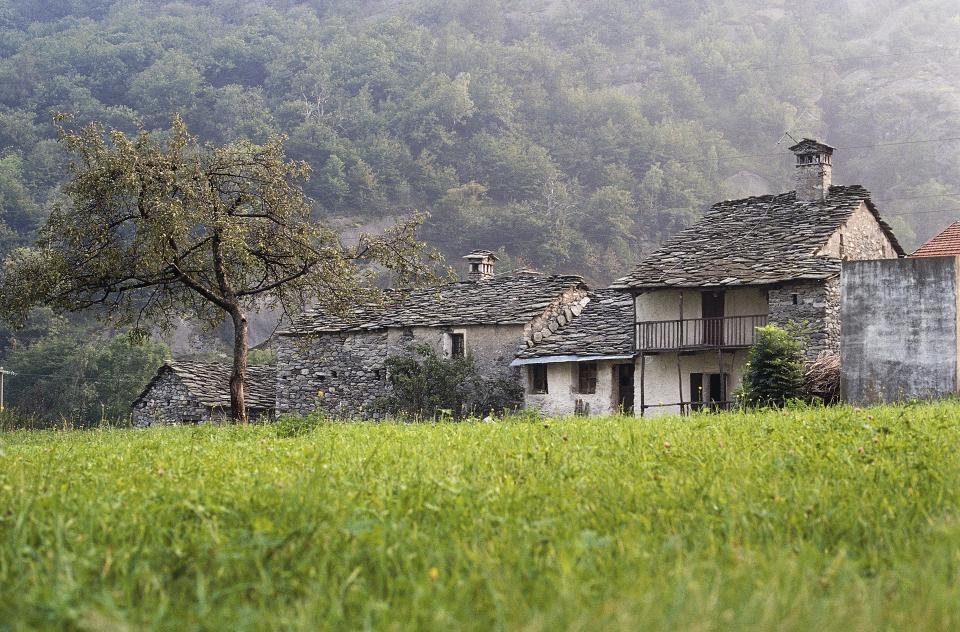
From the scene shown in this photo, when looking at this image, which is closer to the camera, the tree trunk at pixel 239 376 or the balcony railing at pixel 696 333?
the tree trunk at pixel 239 376

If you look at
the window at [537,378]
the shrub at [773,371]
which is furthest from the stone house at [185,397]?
the shrub at [773,371]

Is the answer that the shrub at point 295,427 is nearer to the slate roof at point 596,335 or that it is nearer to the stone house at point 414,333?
the slate roof at point 596,335

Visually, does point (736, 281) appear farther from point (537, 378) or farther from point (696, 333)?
point (537, 378)

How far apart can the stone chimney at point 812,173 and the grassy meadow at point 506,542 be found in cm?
2786

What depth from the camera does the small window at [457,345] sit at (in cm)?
3650

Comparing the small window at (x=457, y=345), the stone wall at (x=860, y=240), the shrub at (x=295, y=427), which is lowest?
the shrub at (x=295, y=427)

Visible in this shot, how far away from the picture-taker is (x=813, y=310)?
28688 millimetres

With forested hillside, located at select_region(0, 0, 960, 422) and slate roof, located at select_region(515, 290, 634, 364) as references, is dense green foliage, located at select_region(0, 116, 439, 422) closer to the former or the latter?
slate roof, located at select_region(515, 290, 634, 364)

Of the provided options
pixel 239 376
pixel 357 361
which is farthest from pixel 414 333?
pixel 239 376

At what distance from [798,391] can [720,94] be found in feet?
352

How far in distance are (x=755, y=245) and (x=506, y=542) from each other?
2910 centimetres

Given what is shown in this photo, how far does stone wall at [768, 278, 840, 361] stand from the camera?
93.2ft

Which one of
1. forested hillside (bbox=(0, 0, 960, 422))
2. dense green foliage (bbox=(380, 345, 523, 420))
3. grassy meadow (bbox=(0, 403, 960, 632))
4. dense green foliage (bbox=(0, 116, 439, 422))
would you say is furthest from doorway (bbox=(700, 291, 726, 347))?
forested hillside (bbox=(0, 0, 960, 422))

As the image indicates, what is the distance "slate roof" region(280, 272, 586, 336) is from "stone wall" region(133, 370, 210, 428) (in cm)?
423
